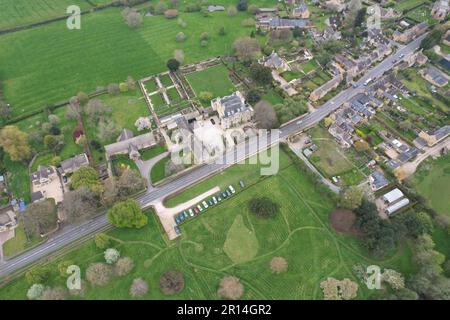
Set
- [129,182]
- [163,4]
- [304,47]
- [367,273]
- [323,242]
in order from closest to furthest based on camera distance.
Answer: [367,273] < [323,242] < [129,182] < [304,47] < [163,4]

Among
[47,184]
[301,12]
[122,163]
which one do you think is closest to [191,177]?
[122,163]

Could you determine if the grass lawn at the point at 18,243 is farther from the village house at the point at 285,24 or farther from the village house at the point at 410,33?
the village house at the point at 410,33

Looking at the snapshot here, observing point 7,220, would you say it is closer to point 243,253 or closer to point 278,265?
point 243,253

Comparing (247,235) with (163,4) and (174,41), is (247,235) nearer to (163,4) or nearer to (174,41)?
(174,41)

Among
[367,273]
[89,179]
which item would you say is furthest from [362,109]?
[89,179]

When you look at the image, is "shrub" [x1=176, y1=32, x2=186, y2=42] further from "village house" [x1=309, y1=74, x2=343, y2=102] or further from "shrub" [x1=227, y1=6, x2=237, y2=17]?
"village house" [x1=309, y1=74, x2=343, y2=102]

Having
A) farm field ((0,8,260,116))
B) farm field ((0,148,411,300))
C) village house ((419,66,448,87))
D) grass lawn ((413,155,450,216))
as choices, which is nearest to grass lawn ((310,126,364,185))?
farm field ((0,148,411,300))
